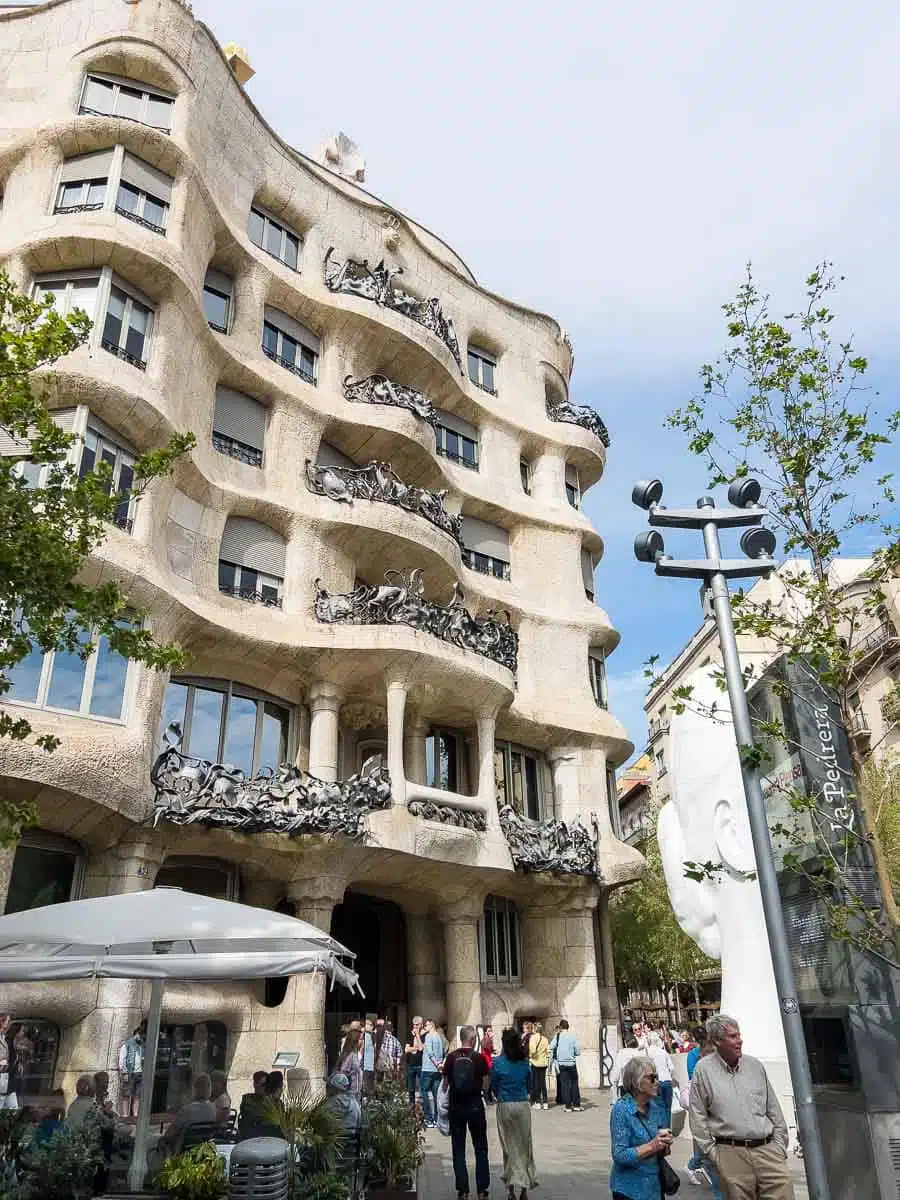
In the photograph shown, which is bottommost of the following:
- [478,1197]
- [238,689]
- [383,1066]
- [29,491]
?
[478,1197]

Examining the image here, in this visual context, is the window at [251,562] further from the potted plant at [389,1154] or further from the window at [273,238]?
the potted plant at [389,1154]

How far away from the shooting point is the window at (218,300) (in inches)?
800

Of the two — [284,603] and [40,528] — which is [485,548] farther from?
[40,528]

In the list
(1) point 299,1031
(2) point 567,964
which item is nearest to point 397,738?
(1) point 299,1031

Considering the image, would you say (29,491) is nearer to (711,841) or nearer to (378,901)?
(711,841)

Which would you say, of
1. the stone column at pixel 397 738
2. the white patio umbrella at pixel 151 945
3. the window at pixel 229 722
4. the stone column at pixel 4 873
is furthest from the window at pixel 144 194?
the white patio umbrella at pixel 151 945

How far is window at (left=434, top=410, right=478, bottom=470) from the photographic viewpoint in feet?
83.5

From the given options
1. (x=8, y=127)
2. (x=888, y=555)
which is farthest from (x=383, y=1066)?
(x=8, y=127)

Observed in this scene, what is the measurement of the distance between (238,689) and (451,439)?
10.4m

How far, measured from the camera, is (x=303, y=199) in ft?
76.4

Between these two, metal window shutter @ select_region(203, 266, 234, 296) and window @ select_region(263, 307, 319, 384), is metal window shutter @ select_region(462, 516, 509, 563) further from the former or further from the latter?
metal window shutter @ select_region(203, 266, 234, 296)

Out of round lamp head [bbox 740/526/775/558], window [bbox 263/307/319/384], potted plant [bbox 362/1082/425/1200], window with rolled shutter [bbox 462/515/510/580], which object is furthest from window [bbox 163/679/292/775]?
round lamp head [bbox 740/526/775/558]

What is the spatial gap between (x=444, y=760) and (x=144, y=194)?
1369 cm

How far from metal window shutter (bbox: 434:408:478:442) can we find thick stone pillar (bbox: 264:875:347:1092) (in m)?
13.3
